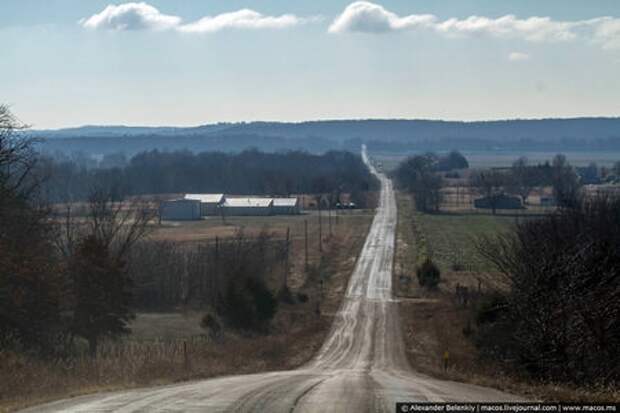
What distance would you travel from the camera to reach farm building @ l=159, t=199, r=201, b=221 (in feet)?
388

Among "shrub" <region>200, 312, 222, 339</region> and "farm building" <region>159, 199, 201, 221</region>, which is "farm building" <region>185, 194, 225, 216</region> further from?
"shrub" <region>200, 312, 222, 339</region>

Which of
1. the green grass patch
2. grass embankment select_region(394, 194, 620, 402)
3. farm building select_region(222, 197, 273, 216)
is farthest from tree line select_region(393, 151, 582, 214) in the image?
farm building select_region(222, 197, 273, 216)

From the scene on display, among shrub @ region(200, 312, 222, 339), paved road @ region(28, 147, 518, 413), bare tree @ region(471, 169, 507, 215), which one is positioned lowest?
shrub @ region(200, 312, 222, 339)

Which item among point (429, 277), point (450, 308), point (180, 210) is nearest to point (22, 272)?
point (450, 308)

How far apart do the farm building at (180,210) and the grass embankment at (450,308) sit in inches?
1104

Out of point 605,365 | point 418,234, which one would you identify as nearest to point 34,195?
point 605,365

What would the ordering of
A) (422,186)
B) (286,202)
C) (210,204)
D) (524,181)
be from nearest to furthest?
(286,202) → (210,204) → (422,186) → (524,181)

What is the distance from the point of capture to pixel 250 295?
44562 mm

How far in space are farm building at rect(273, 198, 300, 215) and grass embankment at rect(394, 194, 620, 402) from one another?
61.1 ft

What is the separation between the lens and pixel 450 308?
5191cm

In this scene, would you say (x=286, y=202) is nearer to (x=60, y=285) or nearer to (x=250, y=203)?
(x=250, y=203)

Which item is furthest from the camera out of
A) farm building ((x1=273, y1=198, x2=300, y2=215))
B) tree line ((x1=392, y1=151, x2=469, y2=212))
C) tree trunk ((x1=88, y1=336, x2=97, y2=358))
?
tree line ((x1=392, y1=151, x2=469, y2=212))

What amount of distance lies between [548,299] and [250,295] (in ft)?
73.5

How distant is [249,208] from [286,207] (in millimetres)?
5380
